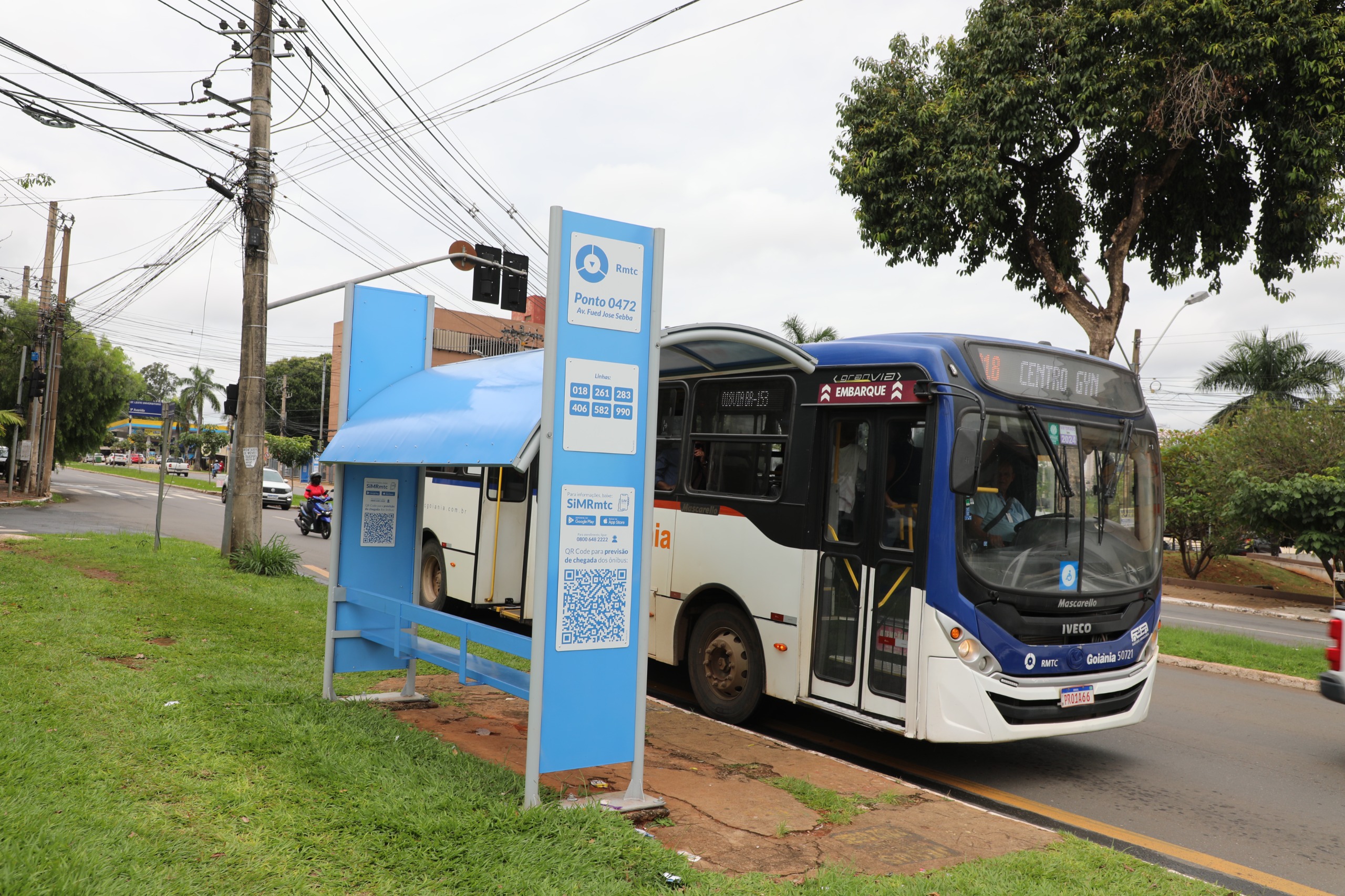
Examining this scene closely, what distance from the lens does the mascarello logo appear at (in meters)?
4.99

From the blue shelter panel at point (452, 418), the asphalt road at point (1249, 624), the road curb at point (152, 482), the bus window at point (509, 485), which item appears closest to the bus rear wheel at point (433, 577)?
the bus window at point (509, 485)

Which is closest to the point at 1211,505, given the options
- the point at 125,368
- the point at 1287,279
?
the point at 1287,279

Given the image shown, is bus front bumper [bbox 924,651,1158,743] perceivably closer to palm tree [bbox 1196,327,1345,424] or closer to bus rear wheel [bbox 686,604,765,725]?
bus rear wheel [bbox 686,604,765,725]

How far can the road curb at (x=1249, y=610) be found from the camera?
2116 cm

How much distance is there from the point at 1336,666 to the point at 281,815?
23.5ft

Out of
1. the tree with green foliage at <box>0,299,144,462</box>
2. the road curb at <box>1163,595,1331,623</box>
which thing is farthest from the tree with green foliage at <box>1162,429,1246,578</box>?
the tree with green foliage at <box>0,299,144,462</box>

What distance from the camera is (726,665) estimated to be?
7.75 meters

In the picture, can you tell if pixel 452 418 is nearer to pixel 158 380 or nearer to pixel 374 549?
pixel 374 549

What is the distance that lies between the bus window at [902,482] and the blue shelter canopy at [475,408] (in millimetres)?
790

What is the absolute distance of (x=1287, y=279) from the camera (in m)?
14.9

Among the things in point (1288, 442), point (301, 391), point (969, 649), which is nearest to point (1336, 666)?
point (969, 649)

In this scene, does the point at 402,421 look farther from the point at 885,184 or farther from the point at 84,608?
the point at 885,184

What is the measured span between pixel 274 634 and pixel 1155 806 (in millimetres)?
7788

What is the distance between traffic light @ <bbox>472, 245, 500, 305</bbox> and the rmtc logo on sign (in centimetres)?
1133
